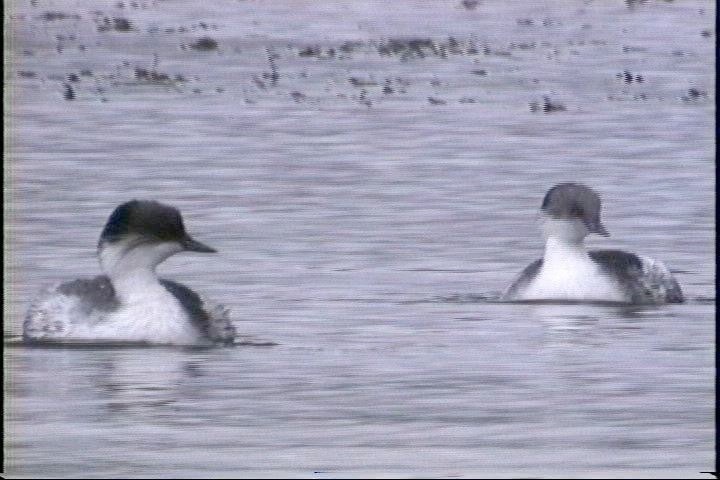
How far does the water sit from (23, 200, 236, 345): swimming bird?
27 cm

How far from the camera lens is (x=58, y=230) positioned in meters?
25.2

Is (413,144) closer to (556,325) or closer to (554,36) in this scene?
(556,325)

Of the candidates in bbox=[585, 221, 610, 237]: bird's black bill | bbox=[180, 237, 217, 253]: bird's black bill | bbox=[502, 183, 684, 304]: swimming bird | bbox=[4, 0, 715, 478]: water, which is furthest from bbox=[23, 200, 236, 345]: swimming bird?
bbox=[585, 221, 610, 237]: bird's black bill

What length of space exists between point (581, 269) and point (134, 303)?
3.94m

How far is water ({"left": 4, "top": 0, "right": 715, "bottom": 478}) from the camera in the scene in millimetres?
14562

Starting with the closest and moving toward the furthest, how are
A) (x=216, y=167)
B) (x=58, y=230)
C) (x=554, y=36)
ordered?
1. (x=58, y=230)
2. (x=216, y=167)
3. (x=554, y=36)

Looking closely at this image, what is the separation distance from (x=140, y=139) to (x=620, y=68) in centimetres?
1696

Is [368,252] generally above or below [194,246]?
below

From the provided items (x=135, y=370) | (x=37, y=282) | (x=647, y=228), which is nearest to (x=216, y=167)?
(x=647, y=228)

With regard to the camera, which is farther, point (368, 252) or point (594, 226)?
point (368, 252)

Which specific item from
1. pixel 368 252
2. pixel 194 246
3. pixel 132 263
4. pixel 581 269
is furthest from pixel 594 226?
pixel 132 263

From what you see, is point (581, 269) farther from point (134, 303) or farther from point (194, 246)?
point (134, 303)

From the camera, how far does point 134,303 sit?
1855 cm

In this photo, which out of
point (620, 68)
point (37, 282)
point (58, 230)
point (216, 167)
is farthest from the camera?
point (620, 68)
